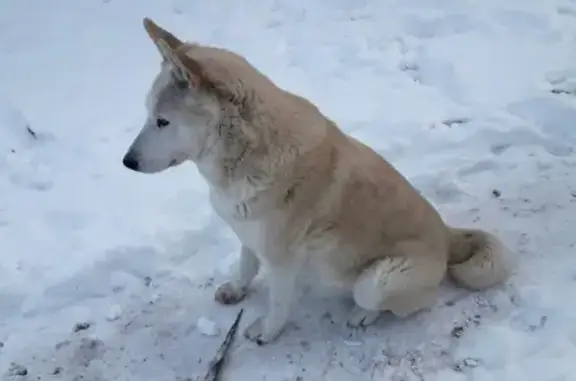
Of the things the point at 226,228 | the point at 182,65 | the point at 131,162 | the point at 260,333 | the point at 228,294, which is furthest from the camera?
the point at 226,228

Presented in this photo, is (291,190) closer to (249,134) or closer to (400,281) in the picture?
(249,134)

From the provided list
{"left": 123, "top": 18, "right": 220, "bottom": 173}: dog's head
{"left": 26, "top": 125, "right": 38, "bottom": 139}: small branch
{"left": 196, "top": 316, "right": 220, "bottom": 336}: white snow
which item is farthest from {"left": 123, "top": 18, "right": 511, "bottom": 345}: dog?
{"left": 26, "top": 125, "right": 38, "bottom": 139}: small branch

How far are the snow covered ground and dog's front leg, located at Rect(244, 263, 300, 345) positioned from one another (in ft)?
0.18

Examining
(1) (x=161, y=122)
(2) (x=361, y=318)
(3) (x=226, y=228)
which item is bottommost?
(2) (x=361, y=318)

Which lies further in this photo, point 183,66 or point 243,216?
point 243,216

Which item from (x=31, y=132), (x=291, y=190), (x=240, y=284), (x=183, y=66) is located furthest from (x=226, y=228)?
(x=31, y=132)

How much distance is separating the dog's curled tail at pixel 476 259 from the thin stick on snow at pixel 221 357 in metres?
1.08

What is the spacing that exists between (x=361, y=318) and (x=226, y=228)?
1.00 meters

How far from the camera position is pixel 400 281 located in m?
3.37

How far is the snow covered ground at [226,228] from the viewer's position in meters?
3.49

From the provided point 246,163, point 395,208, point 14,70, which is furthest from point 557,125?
point 14,70

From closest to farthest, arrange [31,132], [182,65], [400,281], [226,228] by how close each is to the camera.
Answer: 1. [182,65]
2. [400,281]
3. [226,228]
4. [31,132]

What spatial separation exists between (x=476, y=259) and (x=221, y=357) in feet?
4.17

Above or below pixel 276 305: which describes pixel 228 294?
below
